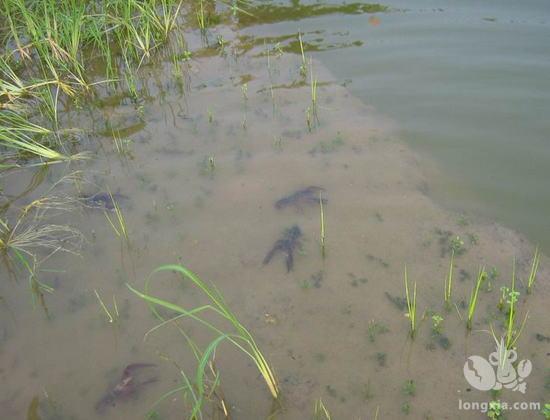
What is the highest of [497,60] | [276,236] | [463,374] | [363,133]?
[497,60]

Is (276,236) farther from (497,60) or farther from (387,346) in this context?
(497,60)

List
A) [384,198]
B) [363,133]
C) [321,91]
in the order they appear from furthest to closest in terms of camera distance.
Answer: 1. [321,91]
2. [363,133]
3. [384,198]

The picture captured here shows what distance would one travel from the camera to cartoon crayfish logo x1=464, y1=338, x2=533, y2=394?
8.81 feet

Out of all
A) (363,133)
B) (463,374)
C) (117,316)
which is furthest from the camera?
(363,133)

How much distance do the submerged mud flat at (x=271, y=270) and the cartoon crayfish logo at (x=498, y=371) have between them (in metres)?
0.04

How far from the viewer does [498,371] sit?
8.97ft

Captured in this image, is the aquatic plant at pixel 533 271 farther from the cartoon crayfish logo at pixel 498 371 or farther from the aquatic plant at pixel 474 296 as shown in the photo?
the cartoon crayfish logo at pixel 498 371

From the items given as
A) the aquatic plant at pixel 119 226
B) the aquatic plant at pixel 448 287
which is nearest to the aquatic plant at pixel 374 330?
the aquatic plant at pixel 448 287

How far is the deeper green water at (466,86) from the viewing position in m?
4.02

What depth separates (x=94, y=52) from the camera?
6137 mm

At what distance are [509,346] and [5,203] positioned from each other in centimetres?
375

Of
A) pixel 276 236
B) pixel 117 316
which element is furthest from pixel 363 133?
pixel 117 316

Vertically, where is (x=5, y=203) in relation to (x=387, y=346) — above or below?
above

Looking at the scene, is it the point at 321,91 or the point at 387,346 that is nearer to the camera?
the point at 387,346
